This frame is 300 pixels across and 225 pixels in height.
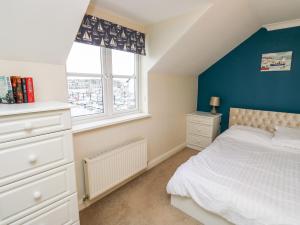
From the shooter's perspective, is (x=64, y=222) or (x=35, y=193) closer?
(x=35, y=193)

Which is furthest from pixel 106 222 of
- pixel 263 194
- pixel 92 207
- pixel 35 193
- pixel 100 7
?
pixel 100 7

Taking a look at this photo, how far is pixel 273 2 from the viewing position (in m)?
2.01

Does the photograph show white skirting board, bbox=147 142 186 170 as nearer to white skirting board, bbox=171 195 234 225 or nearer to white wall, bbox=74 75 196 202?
white wall, bbox=74 75 196 202

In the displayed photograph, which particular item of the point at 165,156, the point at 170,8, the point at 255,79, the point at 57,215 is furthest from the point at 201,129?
the point at 57,215

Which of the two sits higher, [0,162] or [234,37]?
[234,37]

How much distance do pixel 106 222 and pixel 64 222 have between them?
550 millimetres

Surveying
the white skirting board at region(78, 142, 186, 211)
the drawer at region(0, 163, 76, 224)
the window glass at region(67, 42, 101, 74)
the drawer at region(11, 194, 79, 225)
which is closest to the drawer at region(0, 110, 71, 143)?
the drawer at region(0, 163, 76, 224)

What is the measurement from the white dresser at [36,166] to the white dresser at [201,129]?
2.62m

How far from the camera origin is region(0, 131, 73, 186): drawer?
3.21ft

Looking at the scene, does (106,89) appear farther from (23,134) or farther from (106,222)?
(106,222)

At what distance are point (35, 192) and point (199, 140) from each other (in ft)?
9.65

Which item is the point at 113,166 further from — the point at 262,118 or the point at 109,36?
the point at 262,118

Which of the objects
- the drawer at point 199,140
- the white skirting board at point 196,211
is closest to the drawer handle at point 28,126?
the white skirting board at point 196,211

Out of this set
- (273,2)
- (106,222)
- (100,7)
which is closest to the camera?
(106,222)
